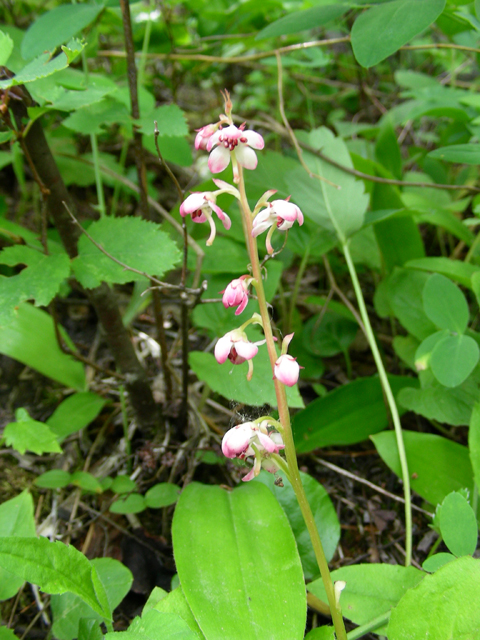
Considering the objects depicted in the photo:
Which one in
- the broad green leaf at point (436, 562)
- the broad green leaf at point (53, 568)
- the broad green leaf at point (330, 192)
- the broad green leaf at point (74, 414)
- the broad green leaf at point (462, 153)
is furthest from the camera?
the broad green leaf at point (330, 192)

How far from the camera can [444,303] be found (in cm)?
138

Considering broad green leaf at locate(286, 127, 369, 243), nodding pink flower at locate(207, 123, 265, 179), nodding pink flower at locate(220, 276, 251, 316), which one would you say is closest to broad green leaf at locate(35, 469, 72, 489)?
nodding pink flower at locate(220, 276, 251, 316)

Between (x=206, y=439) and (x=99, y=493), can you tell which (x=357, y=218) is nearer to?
(x=206, y=439)

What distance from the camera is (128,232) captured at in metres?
1.28

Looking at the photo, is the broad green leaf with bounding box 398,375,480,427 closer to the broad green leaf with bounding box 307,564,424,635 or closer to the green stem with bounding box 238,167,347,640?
the broad green leaf with bounding box 307,564,424,635

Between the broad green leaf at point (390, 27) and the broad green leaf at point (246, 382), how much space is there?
2.58ft

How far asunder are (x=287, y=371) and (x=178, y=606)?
58 centimetres

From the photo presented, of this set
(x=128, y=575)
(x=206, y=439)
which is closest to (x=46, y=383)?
(x=206, y=439)

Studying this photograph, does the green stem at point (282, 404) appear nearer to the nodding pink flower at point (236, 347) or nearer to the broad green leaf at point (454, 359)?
the nodding pink flower at point (236, 347)

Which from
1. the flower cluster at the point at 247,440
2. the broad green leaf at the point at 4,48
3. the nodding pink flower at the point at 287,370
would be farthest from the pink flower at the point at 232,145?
the broad green leaf at the point at 4,48

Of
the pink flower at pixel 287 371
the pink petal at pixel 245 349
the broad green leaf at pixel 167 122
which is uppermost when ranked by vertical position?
the broad green leaf at pixel 167 122

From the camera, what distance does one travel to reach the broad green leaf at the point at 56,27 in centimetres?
134

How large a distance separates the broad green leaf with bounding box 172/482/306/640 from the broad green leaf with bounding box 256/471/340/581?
8 cm

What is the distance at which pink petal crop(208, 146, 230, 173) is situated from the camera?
2.71 feet
